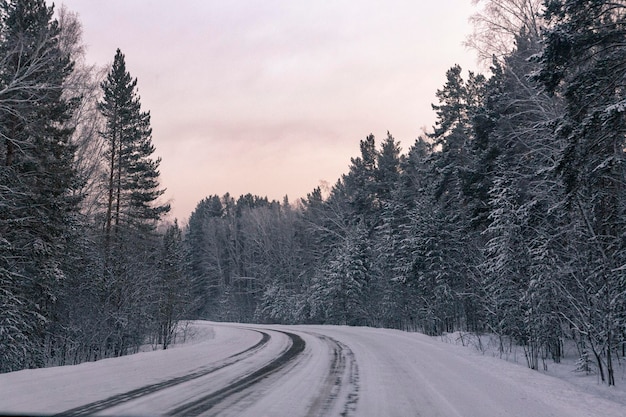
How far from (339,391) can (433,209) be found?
2453cm

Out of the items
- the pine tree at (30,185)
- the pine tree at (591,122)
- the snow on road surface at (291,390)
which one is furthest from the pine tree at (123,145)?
the pine tree at (591,122)

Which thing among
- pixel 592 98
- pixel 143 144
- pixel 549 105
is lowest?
pixel 592 98

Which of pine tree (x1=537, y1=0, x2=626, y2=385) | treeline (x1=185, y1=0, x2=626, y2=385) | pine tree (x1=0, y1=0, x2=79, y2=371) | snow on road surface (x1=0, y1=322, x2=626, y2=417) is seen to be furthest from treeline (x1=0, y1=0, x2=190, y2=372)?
treeline (x1=185, y1=0, x2=626, y2=385)

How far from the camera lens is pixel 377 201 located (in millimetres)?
52094

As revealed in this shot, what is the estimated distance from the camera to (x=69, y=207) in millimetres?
18297

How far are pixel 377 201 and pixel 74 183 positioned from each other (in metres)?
37.8

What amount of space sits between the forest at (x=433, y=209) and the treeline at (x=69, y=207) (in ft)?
0.33

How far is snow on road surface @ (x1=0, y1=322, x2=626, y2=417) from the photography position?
5754mm

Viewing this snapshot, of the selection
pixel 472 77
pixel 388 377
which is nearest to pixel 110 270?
pixel 388 377

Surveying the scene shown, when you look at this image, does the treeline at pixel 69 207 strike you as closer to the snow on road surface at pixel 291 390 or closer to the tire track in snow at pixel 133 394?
the snow on road surface at pixel 291 390

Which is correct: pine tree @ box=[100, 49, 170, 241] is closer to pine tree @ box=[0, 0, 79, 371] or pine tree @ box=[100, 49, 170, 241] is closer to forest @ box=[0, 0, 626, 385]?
forest @ box=[0, 0, 626, 385]

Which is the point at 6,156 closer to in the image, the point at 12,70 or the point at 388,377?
the point at 12,70

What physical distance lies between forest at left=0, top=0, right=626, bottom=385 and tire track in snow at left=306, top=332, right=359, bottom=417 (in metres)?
5.99

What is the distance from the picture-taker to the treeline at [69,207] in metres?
14.5
